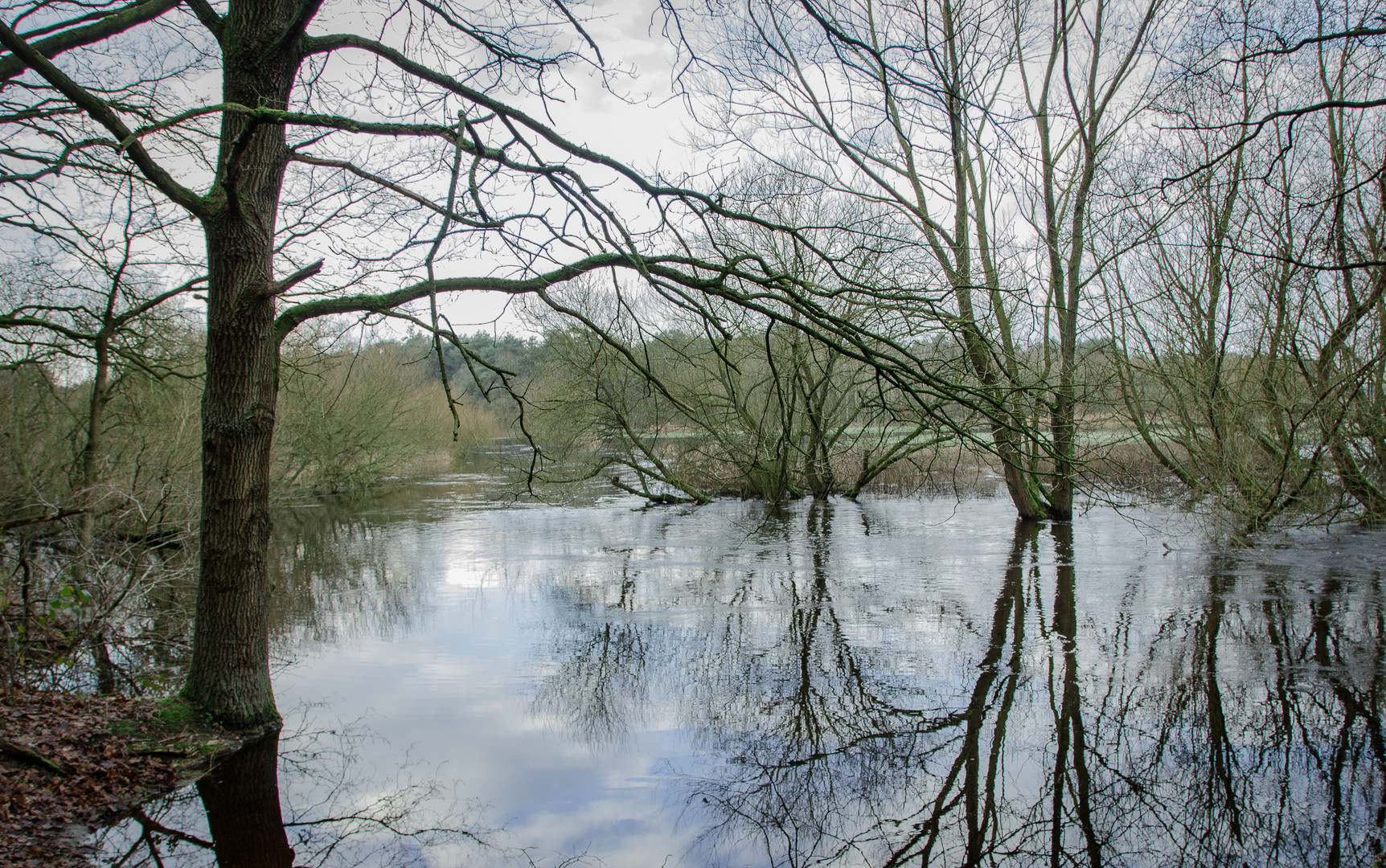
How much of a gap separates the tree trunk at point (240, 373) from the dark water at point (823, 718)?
0.81 metres

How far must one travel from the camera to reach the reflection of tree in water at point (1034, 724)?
484 cm

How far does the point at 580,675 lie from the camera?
26.8 feet

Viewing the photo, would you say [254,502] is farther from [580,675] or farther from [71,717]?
[580,675]

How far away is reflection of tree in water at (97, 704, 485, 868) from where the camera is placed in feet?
15.7

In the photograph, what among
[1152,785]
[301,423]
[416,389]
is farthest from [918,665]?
[416,389]

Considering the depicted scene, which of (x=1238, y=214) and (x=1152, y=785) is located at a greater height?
(x=1238, y=214)

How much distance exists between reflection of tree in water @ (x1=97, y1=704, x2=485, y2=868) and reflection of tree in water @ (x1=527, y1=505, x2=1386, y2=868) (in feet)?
5.05

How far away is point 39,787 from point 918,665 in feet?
21.7

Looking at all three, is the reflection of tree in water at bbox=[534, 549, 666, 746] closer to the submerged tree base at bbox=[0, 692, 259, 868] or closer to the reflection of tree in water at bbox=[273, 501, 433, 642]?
the reflection of tree in water at bbox=[273, 501, 433, 642]

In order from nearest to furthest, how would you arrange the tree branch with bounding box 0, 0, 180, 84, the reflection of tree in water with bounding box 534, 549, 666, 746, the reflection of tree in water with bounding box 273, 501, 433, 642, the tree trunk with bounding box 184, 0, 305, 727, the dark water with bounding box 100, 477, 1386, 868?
the dark water with bounding box 100, 477, 1386, 868 < the tree branch with bounding box 0, 0, 180, 84 < the tree trunk with bounding box 184, 0, 305, 727 < the reflection of tree in water with bounding box 534, 549, 666, 746 < the reflection of tree in water with bounding box 273, 501, 433, 642

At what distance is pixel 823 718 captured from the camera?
6820 mm

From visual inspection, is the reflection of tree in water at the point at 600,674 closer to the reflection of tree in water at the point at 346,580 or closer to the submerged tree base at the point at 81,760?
the reflection of tree in water at the point at 346,580

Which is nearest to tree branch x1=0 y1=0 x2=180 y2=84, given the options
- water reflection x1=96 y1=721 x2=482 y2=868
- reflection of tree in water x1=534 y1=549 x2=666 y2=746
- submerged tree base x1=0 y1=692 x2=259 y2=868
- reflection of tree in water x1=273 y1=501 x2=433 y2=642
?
submerged tree base x1=0 y1=692 x2=259 y2=868

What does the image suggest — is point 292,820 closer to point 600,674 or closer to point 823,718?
point 600,674
